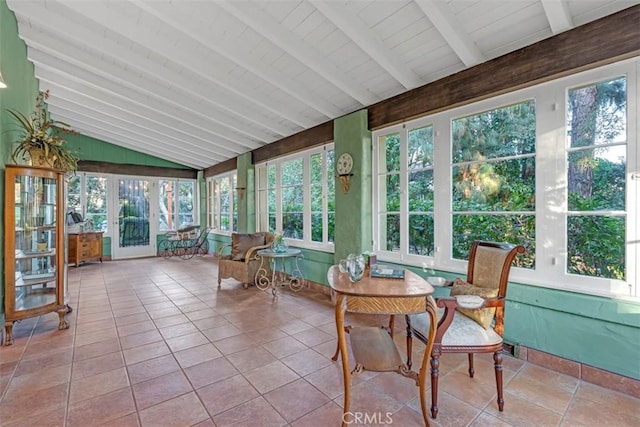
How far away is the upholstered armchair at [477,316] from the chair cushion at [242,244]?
3237 mm

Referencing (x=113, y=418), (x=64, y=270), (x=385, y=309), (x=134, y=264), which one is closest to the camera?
(x=385, y=309)

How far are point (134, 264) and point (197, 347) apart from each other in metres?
5.40

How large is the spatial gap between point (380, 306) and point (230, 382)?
4.23ft

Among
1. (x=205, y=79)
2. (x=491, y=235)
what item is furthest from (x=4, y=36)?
(x=491, y=235)

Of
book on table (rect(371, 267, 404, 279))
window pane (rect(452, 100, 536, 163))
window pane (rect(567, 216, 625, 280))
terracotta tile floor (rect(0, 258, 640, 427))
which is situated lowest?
terracotta tile floor (rect(0, 258, 640, 427))

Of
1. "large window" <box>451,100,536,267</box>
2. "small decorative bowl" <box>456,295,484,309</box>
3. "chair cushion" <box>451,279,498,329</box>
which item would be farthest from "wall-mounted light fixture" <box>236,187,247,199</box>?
"small decorative bowl" <box>456,295,484,309</box>

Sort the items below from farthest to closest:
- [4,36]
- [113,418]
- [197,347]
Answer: [4,36]
[197,347]
[113,418]

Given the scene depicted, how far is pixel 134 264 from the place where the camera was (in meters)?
6.86

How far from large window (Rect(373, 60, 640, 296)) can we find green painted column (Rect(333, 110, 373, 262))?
47 centimetres

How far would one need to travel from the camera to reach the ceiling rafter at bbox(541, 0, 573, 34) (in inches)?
73.6

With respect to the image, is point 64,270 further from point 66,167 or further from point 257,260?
point 257,260

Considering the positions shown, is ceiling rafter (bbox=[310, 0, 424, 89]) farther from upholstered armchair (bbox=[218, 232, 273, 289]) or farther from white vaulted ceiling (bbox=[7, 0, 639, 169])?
upholstered armchair (bbox=[218, 232, 273, 289])

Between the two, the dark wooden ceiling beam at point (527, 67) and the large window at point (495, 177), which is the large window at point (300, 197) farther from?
the large window at point (495, 177)

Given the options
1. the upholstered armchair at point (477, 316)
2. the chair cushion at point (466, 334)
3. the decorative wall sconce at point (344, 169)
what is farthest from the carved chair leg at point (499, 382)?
the decorative wall sconce at point (344, 169)
